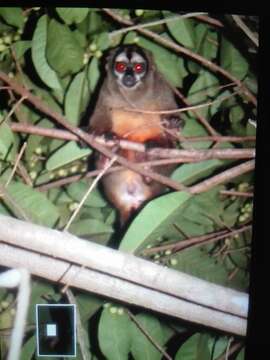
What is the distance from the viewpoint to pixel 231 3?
1.44 metres

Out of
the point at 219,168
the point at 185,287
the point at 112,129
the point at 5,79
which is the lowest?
the point at 185,287

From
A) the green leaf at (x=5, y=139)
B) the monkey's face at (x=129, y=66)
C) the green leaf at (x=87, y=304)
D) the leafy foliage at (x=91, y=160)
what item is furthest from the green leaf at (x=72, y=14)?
the green leaf at (x=87, y=304)

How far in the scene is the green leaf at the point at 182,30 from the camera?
1442 millimetres

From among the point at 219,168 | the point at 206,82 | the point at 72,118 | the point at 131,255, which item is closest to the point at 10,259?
the point at 131,255

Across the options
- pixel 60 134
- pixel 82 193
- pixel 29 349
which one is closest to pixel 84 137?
pixel 60 134

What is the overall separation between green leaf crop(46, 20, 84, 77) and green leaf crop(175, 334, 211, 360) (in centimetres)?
92

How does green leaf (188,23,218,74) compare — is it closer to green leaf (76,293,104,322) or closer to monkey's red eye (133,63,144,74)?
monkey's red eye (133,63,144,74)

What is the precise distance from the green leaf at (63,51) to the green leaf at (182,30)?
11.3 inches

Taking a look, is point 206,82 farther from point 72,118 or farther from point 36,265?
point 36,265

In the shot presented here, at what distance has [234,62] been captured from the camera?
1473 mm

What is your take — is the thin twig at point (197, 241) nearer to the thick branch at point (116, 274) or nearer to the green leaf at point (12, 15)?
the thick branch at point (116, 274)

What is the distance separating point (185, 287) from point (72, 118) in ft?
2.05

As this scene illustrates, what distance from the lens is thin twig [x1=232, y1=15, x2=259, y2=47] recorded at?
141cm

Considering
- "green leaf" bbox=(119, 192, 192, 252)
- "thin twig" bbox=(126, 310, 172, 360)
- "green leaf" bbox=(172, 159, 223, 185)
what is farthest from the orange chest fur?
"thin twig" bbox=(126, 310, 172, 360)
